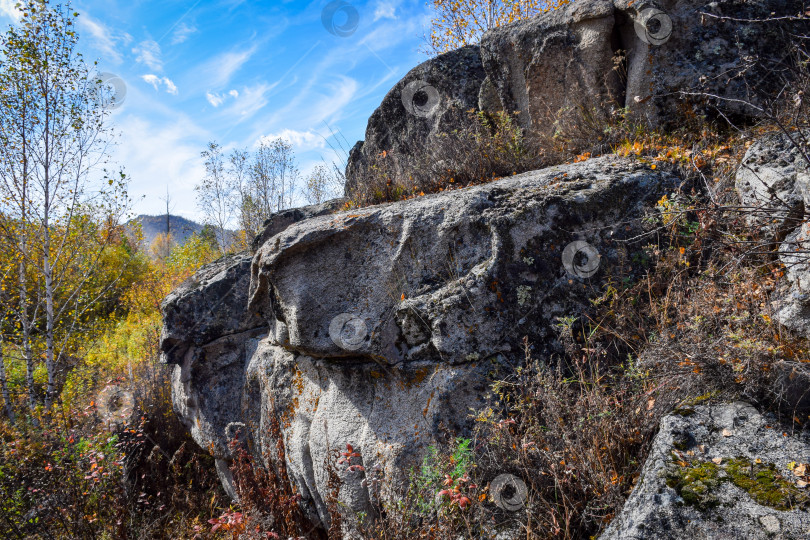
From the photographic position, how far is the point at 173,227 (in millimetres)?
52750

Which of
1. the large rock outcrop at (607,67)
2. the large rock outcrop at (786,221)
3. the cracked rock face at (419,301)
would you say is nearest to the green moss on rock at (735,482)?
the large rock outcrop at (786,221)

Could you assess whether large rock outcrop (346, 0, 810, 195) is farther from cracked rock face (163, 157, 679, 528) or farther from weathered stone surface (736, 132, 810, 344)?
cracked rock face (163, 157, 679, 528)

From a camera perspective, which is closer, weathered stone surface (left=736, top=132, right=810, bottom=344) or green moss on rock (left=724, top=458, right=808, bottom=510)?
green moss on rock (left=724, top=458, right=808, bottom=510)

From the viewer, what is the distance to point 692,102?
4.57 meters

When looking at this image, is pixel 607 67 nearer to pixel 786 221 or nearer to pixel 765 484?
pixel 786 221

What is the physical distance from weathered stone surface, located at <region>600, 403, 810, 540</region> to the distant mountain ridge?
36.7ft

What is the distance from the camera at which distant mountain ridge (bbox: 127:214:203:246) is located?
68.6 ft

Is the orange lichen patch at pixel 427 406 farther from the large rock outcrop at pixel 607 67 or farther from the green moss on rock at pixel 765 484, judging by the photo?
the large rock outcrop at pixel 607 67

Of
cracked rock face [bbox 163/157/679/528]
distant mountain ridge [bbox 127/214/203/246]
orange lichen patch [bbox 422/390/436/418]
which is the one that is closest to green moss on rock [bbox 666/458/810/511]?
cracked rock face [bbox 163/157/679/528]

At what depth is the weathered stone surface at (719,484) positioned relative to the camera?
6.00ft

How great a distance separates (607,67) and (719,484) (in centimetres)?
495

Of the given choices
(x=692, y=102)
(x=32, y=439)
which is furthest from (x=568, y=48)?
(x=32, y=439)

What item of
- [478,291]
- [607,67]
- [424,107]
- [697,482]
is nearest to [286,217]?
[424,107]

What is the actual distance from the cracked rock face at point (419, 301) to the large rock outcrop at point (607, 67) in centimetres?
140
